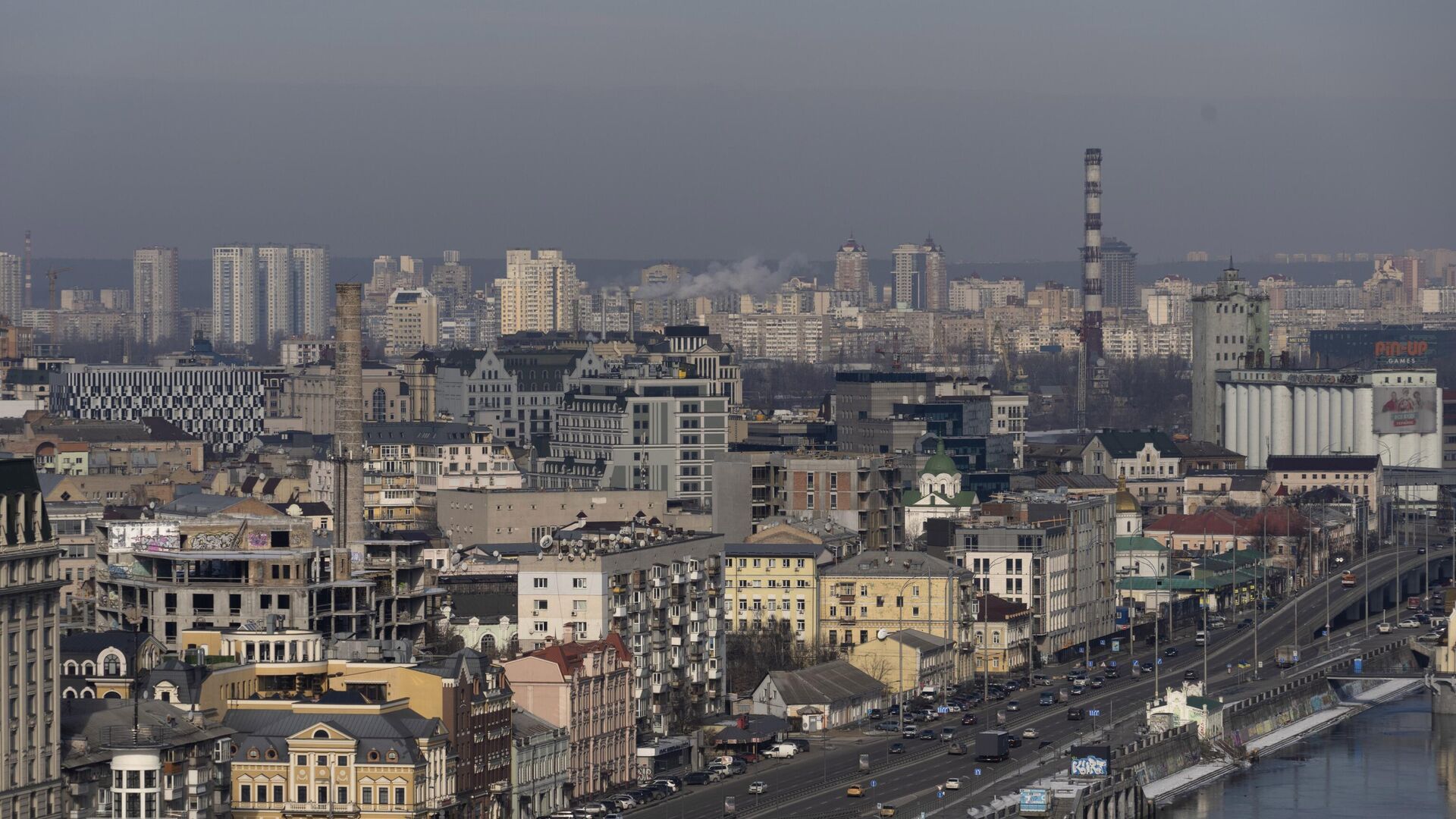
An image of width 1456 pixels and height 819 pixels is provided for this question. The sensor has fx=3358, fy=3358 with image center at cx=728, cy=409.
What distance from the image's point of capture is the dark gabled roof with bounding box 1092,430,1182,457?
130 metres

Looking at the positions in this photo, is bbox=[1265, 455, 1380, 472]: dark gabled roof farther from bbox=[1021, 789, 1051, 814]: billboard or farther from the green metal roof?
bbox=[1021, 789, 1051, 814]: billboard

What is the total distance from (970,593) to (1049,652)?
18.0 feet

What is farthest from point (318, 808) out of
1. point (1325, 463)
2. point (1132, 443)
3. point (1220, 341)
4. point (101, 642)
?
point (1220, 341)

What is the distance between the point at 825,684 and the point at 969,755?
18.6ft

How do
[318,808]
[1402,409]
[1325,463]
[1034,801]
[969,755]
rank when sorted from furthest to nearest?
[1402,409] < [1325,463] < [969,755] < [1034,801] < [318,808]

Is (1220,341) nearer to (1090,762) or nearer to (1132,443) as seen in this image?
(1132,443)

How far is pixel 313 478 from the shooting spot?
105 metres

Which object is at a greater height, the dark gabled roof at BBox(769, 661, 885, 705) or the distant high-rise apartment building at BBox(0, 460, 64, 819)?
the distant high-rise apartment building at BBox(0, 460, 64, 819)

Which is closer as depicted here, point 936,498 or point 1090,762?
point 1090,762

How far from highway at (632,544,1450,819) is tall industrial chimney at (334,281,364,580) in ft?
36.7

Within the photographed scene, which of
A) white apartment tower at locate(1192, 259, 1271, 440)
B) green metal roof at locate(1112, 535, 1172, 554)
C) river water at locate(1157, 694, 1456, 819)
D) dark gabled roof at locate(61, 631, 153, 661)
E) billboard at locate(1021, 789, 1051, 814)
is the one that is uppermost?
white apartment tower at locate(1192, 259, 1271, 440)

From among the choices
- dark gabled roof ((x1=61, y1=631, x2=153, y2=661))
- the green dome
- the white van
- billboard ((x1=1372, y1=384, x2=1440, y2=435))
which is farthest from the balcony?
billboard ((x1=1372, y1=384, x2=1440, y2=435))

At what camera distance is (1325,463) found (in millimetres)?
128375

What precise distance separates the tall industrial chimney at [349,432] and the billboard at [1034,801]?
Answer: 15.8 metres
